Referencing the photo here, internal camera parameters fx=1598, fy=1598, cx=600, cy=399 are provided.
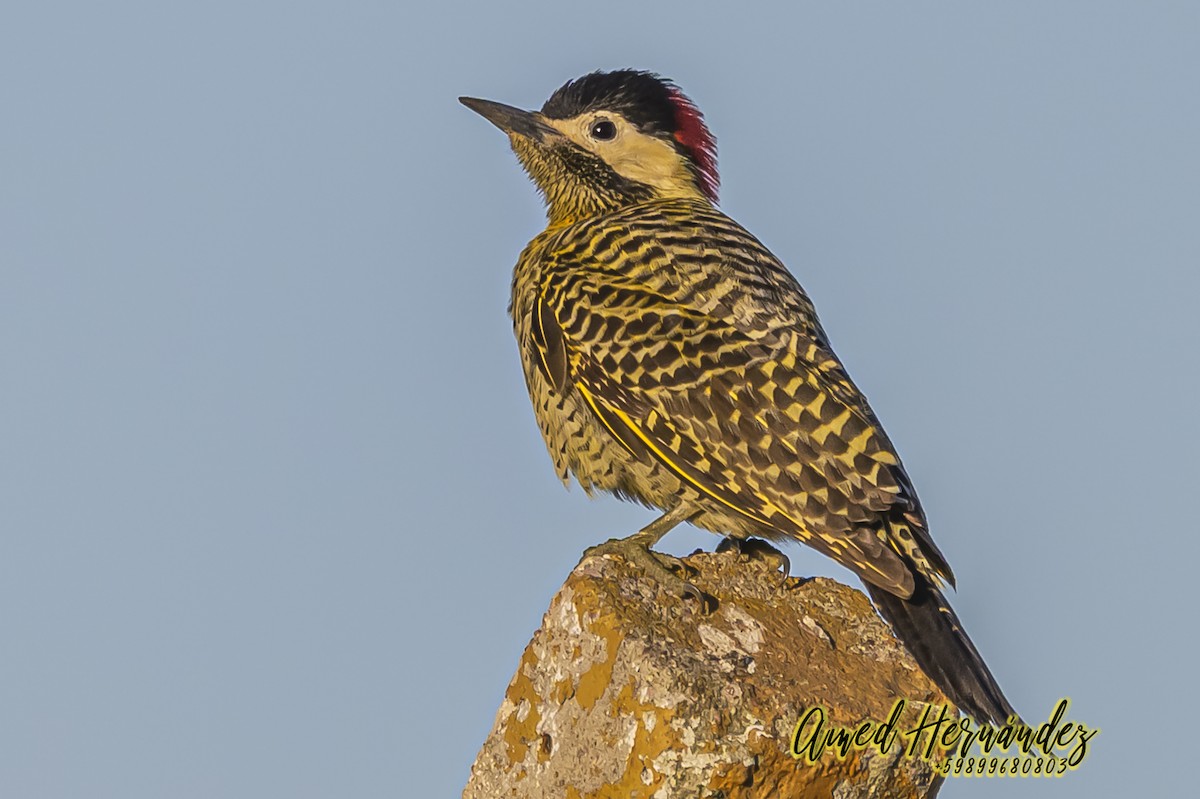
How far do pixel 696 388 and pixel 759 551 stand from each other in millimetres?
831

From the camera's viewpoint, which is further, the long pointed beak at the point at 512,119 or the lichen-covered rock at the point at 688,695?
the long pointed beak at the point at 512,119

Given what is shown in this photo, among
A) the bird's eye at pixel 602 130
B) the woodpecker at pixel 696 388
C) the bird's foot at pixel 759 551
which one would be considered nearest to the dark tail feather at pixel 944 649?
the woodpecker at pixel 696 388

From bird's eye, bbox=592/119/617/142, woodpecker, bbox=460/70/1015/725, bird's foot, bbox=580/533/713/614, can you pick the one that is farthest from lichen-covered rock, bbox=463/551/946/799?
bird's eye, bbox=592/119/617/142

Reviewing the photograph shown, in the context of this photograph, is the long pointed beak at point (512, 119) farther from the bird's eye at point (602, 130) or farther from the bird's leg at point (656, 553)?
the bird's leg at point (656, 553)

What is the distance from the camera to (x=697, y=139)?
30.6 ft

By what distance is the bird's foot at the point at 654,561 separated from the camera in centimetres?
580

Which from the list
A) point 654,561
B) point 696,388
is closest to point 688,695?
point 654,561

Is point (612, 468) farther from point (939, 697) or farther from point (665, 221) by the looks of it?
point (939, 697)

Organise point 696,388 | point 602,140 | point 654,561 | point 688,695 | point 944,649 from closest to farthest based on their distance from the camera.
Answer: point 688,695 → point 944,649 → point 654,561 → point 696,388 → point 602,140

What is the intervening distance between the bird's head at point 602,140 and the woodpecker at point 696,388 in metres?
0.01

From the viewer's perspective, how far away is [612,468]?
24.4 feet

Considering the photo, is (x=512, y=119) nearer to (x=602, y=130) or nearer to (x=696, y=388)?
(x=602, y=130)

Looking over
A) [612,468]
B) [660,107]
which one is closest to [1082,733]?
[612,468]

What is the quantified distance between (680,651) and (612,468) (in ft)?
7.31
